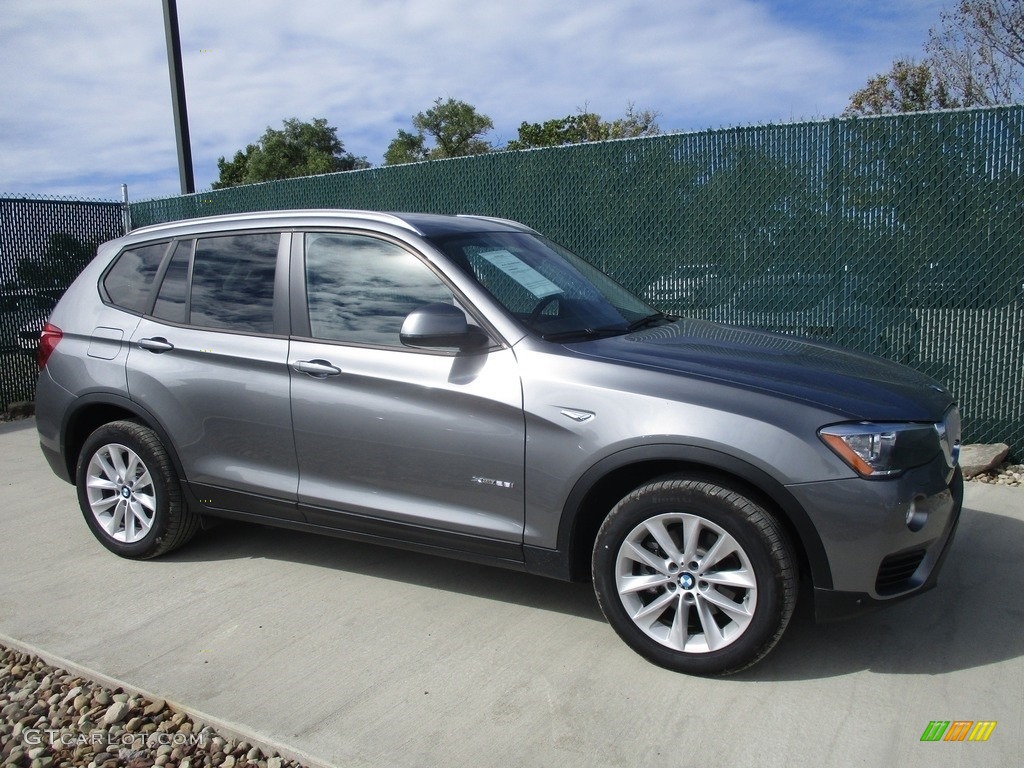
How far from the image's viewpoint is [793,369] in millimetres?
3527

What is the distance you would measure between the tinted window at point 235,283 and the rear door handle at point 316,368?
310mm

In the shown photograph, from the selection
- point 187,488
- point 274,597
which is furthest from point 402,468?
point 187,488

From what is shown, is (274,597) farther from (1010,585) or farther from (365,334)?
(1010,585)

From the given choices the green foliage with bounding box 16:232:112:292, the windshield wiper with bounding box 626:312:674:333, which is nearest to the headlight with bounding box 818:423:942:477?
the windshield wiper with bounding box 626:312:674:333

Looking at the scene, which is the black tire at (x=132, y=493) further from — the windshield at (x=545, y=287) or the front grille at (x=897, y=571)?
the front grille at (x=897, y=571)

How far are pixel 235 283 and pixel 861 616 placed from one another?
10.5 feet

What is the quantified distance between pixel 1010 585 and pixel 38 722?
4.28m

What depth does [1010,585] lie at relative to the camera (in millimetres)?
4156

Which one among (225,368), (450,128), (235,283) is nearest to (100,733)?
(225,368)

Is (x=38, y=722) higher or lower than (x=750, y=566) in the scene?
lower

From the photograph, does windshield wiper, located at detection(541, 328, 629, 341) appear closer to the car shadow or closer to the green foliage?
the car shadow

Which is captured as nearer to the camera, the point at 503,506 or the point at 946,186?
the point at 503,506

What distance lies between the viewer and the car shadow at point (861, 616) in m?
3.46

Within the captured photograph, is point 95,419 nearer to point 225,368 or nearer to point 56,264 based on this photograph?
point 225,368
